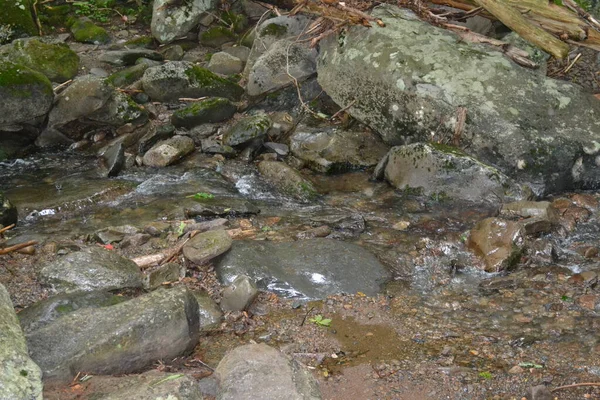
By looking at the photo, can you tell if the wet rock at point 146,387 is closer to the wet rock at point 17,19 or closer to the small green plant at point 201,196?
the small green plant at point 201,196

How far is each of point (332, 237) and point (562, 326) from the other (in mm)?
2111

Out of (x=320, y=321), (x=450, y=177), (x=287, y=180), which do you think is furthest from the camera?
(x=287, y=180)

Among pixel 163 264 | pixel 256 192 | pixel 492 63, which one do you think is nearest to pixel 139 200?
pixel 256 192

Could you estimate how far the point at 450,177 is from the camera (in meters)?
A: 6.63

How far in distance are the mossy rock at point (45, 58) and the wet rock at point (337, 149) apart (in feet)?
12.8

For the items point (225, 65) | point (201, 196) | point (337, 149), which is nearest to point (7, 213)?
point (201, 196)

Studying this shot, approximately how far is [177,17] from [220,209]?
5.87 metres

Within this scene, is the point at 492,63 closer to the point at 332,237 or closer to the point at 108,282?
the point at 332,237

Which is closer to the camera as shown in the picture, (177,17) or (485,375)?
(485,375)

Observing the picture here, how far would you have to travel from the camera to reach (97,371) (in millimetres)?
3564

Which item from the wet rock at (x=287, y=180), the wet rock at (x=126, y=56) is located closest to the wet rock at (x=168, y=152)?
the wet rock at (x=287, y=180)

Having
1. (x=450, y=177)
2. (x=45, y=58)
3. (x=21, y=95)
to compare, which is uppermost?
(x=21, y=95)

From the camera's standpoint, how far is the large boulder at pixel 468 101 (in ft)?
22.2

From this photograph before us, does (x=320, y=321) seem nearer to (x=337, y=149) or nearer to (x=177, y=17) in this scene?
(x=337, y=149)
